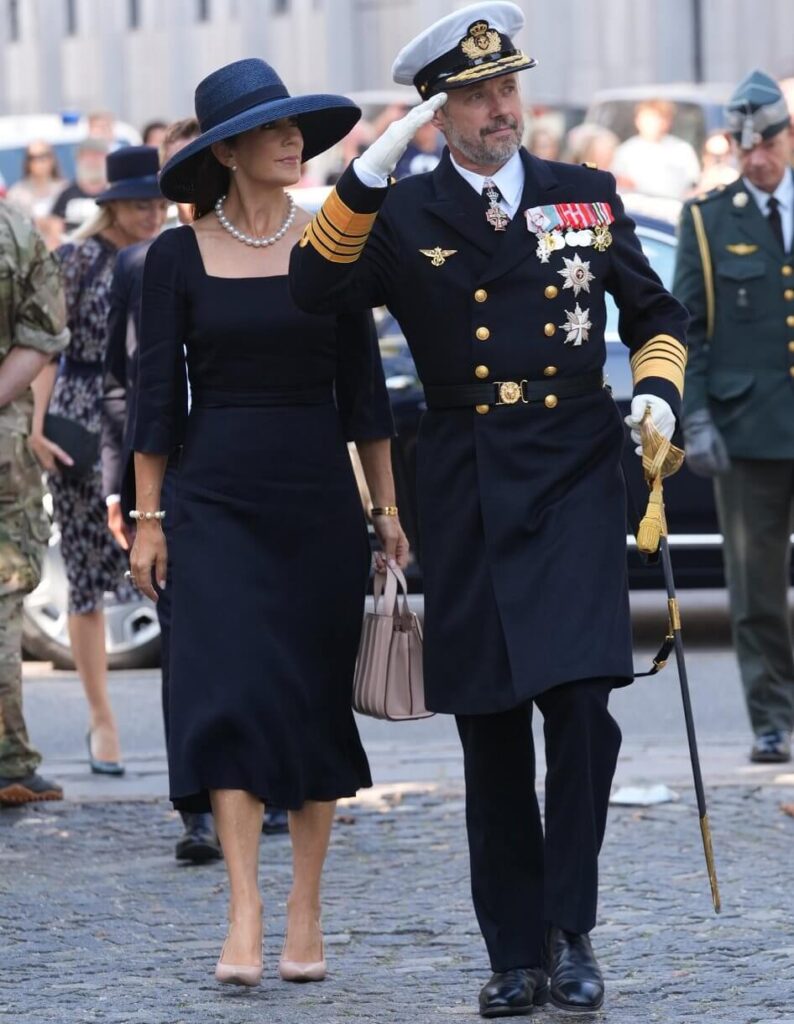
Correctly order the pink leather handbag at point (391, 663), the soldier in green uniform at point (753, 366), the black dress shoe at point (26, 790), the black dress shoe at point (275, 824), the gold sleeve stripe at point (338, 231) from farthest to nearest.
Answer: the soldier in green uniform at point (753, 366), the black dress shoe at point (26, 790), the black dress shoe at point (275, 824), the pink leather handbag at point (391, 663), the gold sleeve stripe at point (338, 231)

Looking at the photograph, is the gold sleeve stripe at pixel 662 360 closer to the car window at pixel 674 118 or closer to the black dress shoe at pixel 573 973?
the black dress shoe at pixel 573 973

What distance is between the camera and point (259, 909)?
5.48 metres

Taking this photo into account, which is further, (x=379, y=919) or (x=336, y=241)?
(x=379, y=919)

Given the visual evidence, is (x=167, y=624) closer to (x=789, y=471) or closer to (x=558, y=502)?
(x=558, y=502)

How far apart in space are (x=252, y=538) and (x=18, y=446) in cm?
209

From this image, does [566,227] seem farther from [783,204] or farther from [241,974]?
[783,204]

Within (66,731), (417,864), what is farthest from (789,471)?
(66,731)

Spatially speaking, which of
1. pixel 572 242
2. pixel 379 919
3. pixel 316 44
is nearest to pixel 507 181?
pixel 572 242

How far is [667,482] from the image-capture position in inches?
407

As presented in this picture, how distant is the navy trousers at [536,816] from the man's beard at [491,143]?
106 centimetres

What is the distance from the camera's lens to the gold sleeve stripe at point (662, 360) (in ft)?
17.4

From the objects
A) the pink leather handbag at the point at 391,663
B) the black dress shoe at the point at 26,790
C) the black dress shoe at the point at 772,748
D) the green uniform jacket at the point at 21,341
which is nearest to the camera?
the pink leather handbag at the point at 391,663

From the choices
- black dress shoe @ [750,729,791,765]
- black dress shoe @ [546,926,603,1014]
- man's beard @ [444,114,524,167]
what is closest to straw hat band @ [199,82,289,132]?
man's beard @ [444,114,524,167]

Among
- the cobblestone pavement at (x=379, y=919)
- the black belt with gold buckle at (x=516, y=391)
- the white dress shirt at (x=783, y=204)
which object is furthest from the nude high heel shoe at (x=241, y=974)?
the white dress shirt at (x=783, y=204)
